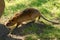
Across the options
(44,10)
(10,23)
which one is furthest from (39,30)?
(44,10)

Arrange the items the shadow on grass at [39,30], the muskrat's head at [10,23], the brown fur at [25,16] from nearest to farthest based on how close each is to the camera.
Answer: the shadow on grass at [39,30] < the muskrat's head at [10,23] < the brown fur at [25,16]

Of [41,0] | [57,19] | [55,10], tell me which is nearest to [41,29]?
[57,19]

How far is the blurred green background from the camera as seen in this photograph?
620 cm

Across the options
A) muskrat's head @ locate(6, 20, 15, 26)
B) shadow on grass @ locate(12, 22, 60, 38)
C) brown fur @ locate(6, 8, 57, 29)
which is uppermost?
brown fur @ locate(6, 8, 57, 29)

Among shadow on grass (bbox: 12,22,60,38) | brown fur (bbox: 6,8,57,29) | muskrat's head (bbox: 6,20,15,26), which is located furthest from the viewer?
brown fur (bbox: 6,8,57,29)

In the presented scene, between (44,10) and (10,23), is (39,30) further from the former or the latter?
(44,10)

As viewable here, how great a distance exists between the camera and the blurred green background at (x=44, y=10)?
6.20 m

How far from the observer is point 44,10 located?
723 cm

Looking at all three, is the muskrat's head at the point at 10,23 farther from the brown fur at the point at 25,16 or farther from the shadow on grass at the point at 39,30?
the shadow on grass at the point at 39,30

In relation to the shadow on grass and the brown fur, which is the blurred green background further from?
the brown fur

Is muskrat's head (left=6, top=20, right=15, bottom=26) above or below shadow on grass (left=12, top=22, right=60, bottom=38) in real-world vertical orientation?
above

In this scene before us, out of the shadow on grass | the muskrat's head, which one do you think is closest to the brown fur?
the muskrat's head

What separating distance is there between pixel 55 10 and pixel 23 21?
1.28 metres

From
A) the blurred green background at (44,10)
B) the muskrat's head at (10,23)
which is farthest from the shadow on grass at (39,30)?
the muskrat's head at (10,23)
